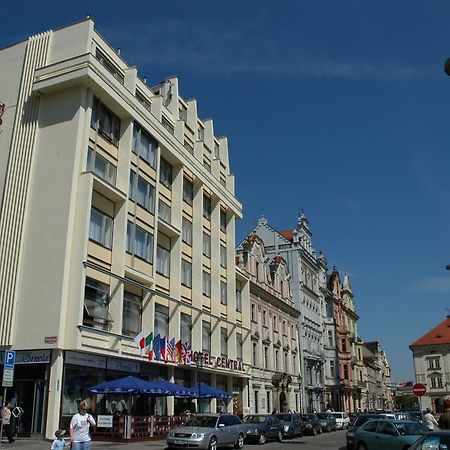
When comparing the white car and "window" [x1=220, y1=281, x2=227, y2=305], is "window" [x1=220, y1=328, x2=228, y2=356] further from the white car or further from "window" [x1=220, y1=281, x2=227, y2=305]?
the white car

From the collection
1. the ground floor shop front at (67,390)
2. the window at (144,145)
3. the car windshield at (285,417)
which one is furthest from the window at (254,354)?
the window at (144,145)

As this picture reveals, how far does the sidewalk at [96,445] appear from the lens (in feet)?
68.9


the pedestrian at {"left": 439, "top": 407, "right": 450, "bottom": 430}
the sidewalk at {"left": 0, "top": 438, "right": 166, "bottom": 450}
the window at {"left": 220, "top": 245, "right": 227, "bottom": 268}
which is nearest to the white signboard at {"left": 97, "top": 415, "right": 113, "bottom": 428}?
the sidewalk at {"left": 0, "top": 438, "right": 166, "bottom": 450}

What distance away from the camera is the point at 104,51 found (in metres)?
31.1

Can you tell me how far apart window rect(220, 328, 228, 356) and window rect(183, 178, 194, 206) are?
32.7 feet

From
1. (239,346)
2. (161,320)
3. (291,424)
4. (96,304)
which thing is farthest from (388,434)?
(239,346)

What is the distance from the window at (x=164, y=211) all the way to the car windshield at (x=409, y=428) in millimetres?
19720

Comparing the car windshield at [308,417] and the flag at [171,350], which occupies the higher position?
the flag at [171,350]


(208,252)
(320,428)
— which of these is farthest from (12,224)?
(320,428)

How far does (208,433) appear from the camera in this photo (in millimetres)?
21938

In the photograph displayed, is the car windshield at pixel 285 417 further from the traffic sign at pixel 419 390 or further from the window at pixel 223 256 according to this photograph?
the traffic sign at pixel 419 390

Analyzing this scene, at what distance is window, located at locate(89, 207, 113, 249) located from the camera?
91.2 ft

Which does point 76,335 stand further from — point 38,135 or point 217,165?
point 217,165

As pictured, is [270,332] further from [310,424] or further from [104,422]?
[104,422]
